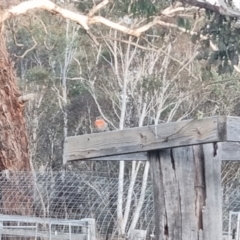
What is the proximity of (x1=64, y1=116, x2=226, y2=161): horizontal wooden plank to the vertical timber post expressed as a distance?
5cm

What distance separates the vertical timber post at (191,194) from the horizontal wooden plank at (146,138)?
52 millimetres


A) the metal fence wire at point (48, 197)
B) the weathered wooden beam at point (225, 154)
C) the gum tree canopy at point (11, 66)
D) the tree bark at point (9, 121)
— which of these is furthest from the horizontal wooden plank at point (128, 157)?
the tree bark at point (9, 121)

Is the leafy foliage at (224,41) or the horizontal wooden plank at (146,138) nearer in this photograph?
the horizontal wooden plank at (146,138)

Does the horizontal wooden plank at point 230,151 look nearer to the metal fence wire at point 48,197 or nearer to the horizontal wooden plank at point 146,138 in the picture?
the horizontal wooden plank at point 146,138

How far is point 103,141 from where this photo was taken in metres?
1.73

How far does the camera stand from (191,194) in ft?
5.42

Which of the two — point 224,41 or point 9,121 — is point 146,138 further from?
point 9,121

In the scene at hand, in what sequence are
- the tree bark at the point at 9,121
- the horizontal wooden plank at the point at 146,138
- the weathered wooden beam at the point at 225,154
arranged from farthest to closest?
the tree bark at the point at 9,121, the weathered wooden beam at the point at 225,154, the horizontal wooden plank at the point at 146,138

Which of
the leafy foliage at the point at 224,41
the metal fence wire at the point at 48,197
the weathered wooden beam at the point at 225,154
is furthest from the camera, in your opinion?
the leafy foliage at the point at 224,41

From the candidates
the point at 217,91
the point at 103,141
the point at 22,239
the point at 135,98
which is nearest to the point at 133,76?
the point at 135,98

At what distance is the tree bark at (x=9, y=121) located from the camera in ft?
20.5

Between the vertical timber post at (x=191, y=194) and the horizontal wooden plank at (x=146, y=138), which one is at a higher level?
the horizontal wooden plank at (x=146, y=138)

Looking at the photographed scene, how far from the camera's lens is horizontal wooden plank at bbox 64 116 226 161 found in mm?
1576

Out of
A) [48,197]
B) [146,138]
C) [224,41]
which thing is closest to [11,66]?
[48,197]
